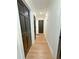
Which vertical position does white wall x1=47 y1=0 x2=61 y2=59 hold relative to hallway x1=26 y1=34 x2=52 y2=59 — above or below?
above

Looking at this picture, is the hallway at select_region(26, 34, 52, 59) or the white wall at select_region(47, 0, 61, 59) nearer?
the white wall at select_region(47, 0, 61, 59)

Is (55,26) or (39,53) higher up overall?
(55,26)

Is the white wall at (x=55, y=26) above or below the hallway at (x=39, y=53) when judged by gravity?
above

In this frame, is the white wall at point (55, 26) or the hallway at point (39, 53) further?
the hallway at point (39, 53)

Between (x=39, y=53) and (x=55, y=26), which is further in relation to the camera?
(x=39, y=53)
